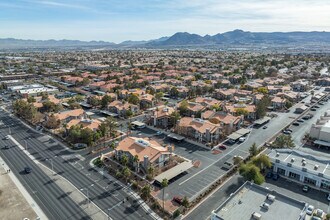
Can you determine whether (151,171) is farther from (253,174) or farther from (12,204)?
(12,204)

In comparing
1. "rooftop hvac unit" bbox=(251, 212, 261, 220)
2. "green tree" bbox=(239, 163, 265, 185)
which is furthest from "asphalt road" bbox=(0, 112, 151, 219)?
"green tree" bbox=(239, 163, 265, 185)

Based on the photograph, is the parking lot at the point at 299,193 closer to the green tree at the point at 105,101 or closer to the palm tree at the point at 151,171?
the palm tree at the point at 151,171

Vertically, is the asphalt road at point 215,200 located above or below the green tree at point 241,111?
below

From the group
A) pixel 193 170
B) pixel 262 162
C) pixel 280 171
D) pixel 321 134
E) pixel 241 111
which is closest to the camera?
pixel 262 162

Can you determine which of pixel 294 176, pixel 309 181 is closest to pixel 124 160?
pixel 294 176

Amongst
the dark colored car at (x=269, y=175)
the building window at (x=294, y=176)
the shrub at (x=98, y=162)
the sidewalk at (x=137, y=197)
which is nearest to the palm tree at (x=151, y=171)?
the sidewalk at (x=137, y=197)

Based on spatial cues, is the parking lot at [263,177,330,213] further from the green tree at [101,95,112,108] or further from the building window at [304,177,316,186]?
the green tree at [101,95,112,108]
